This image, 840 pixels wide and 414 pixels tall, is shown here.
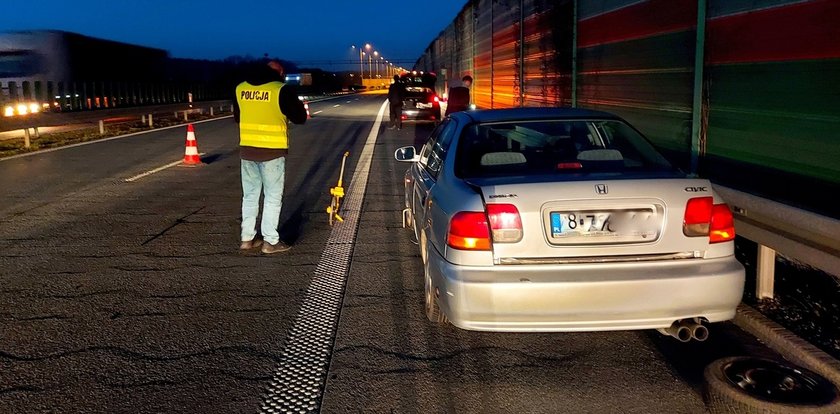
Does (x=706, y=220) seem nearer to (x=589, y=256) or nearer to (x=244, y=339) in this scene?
(x=589, y=256)

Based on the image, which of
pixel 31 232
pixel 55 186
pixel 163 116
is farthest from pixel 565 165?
pixel 163 116

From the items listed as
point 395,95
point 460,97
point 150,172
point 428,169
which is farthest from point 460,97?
point 428,169

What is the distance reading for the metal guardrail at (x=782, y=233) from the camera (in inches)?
160

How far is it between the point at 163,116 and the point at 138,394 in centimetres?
3186

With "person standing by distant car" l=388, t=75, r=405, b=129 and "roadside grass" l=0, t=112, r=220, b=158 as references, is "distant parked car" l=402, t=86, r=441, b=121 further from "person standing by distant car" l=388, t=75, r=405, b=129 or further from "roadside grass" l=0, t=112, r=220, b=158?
"roadside grass" l=0, t=112, r=220, b=158

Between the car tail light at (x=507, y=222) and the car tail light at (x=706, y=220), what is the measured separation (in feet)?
2.92

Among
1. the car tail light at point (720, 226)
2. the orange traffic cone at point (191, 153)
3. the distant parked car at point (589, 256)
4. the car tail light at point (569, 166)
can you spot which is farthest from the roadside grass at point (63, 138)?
the car tail light at point (720, 226)

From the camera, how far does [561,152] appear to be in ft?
17.0

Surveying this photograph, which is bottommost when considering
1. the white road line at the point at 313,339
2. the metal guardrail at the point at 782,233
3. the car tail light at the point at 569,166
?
the white road line at the point at 313,339

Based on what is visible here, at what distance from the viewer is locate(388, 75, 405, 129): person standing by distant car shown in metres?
23.5

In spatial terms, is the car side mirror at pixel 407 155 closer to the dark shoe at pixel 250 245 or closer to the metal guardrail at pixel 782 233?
the dark shoe at pixel 250 245

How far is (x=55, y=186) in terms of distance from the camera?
36.6ft

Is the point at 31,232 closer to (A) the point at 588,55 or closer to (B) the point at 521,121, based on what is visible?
(B) the point at 521,121

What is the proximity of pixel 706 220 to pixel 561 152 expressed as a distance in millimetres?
1326
